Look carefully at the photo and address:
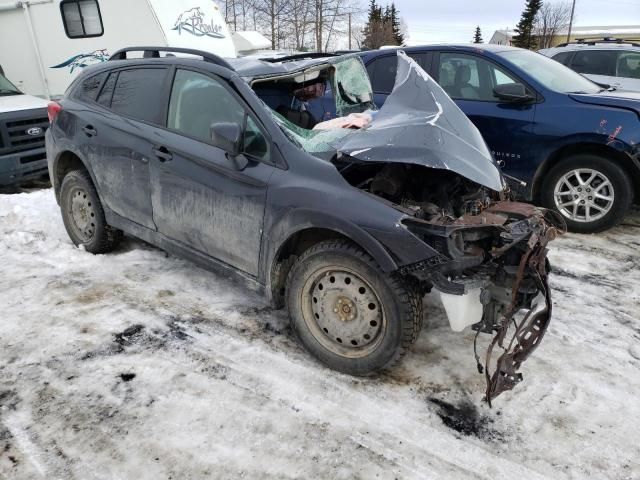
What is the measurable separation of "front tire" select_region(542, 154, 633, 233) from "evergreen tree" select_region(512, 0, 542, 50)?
163ft

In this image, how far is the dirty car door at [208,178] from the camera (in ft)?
10.4

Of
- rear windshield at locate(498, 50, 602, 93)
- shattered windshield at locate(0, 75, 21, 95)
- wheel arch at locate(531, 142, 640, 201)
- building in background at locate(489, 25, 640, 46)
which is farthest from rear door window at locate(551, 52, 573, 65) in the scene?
building in background at locate(489, 25, 640, 46)

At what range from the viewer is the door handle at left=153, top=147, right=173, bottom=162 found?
11.7 ft

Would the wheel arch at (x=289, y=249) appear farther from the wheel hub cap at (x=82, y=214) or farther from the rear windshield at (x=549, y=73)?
the rear windshield at (x=549, y=73)

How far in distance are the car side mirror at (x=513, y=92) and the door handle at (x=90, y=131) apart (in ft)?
13.1

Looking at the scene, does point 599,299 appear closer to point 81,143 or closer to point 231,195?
point 231,195

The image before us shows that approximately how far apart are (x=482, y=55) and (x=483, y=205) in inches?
125

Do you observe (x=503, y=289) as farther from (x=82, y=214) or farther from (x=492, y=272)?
(x=82, y=214)

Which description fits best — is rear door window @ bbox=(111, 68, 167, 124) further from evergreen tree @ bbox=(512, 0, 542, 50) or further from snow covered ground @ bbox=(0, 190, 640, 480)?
evergreen tree @ bbox=(512, 0, 542, 50)

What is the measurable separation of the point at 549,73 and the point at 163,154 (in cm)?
443

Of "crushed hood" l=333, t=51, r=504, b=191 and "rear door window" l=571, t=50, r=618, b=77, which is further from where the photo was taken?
"rear door window" l=571, t=50, r=618, b=77

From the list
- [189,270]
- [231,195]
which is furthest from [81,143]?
[231,195]

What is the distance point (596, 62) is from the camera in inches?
361

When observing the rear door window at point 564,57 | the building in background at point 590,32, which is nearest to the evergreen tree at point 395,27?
the building in background at point 590,32
